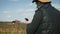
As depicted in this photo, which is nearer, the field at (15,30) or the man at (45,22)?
the man at (45,22)

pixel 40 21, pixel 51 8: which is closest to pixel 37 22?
pixel 40 21

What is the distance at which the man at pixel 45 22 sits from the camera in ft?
15.6

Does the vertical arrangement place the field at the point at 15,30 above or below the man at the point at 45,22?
below

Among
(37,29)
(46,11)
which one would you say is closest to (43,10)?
(46,11)

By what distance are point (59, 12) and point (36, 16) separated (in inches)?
18.2

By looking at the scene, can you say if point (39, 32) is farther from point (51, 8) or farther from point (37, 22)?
point (51, 8)

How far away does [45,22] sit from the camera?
478 centimetres

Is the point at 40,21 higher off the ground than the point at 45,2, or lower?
lower

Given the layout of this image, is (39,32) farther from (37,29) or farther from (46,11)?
(46,11)

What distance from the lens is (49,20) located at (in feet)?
15.7

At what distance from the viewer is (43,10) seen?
4.83m

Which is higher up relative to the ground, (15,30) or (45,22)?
(45,22)

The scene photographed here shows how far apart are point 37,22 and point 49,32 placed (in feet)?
0.95

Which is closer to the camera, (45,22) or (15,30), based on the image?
(45,22)
